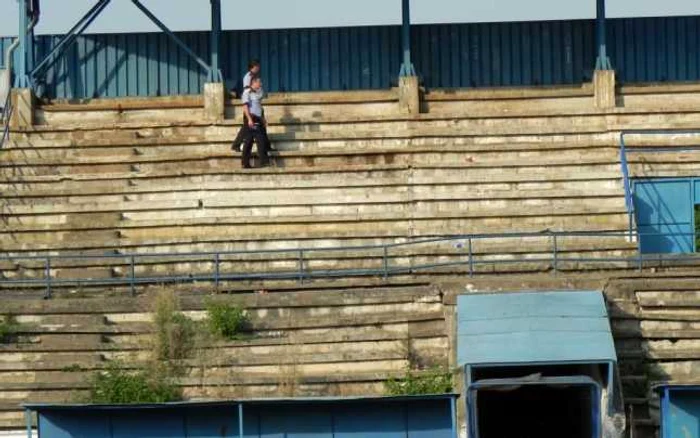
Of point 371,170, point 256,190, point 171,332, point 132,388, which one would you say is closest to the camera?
point 132,388

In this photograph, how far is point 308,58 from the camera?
3531cm

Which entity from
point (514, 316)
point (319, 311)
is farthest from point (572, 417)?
point (319, 311)

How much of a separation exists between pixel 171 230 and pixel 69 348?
462 centimetres

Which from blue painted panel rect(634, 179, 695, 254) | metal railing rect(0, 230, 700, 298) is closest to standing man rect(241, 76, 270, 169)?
metal railing rect(0, 230, 700, 298)

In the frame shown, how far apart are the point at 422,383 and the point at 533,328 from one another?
159 centimetres

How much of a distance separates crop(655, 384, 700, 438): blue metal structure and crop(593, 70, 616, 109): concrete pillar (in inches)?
444

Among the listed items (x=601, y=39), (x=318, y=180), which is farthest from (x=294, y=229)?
(x=601, y=39)

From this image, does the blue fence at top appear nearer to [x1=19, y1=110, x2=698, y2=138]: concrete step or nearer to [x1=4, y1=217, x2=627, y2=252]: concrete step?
[x1=19, y1=110, x2=698, y2=138]: concrete step

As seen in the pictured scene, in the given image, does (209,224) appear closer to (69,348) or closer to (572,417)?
(69,348)

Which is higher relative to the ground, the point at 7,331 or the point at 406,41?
the point at 406,41

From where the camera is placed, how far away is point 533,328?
24625mm

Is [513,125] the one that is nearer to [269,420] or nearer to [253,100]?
[253,100]

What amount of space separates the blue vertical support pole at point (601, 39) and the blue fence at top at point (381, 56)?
1139 millimetres

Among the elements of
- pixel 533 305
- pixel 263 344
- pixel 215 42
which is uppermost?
pixel 215 42
